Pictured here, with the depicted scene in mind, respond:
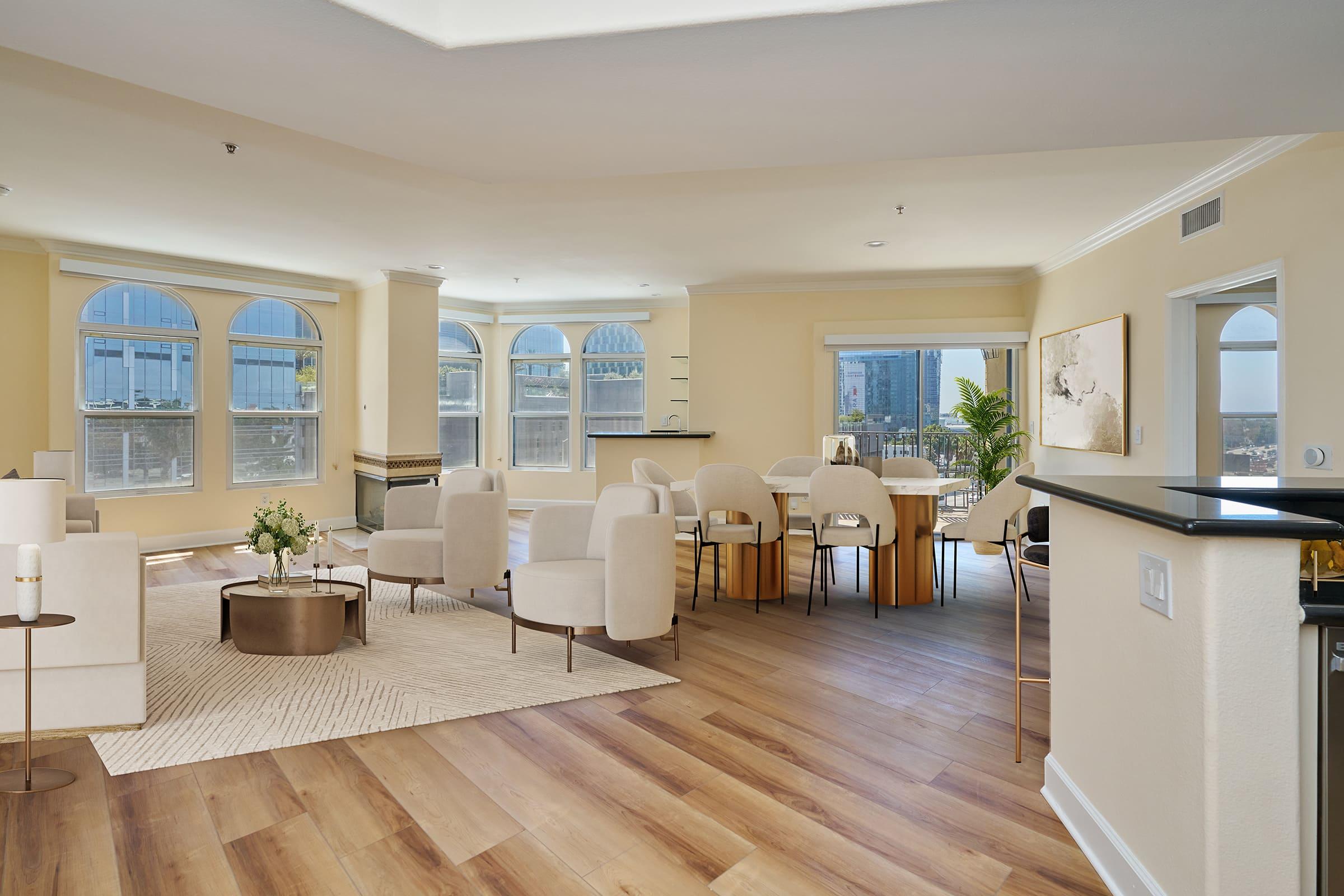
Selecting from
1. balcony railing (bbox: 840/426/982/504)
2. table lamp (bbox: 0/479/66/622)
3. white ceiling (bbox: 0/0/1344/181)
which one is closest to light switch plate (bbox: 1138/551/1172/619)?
white ceiling (bbox: 0/0/1344/181)

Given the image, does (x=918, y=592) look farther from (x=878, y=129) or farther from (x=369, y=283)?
(x=369, y=283)

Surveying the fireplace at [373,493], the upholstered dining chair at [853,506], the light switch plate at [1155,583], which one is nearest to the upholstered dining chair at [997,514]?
the upholstered dining chair at [853,506]

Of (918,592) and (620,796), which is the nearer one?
(620,796)

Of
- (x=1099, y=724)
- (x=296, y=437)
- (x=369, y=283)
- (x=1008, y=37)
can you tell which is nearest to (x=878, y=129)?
(x=1008, y=37)

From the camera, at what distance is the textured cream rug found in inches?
111

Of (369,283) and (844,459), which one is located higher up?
(369,283)

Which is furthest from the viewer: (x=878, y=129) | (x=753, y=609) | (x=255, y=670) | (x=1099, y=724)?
(x=753, y=609)

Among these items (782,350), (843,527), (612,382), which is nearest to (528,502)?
(612,382)

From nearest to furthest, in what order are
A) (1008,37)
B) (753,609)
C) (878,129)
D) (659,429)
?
(1008,37)
(878,129)
(753,609)
(659,429)

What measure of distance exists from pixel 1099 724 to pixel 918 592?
2.92 metres

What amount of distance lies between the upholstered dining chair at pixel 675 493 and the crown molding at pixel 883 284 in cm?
270

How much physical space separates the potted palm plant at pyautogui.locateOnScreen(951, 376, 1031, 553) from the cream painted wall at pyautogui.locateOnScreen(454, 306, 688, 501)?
3476mm

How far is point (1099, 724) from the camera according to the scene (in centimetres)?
198

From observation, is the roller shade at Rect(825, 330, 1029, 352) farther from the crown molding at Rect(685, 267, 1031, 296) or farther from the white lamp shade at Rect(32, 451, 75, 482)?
the white lamp shade at Rect(32, 451, 75, 482)
